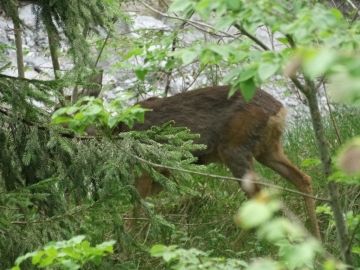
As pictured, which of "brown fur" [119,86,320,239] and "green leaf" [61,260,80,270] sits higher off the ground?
"brown fur" [119,86,320,239]

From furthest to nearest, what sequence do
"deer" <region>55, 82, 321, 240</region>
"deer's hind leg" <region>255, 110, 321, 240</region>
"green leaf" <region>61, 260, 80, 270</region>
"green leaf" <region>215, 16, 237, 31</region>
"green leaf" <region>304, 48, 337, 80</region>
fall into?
"deer" <region>55, 82, 321, 240</region>, "deer's hind leg" <region>255, 110, 321, 240</region>, "green leaf" <region>61, 260, 80, 270</region>, "green leaf" <region>215, 16, 237, 31</region>, "green leaf" <region>304, 48, 337, 80</region>

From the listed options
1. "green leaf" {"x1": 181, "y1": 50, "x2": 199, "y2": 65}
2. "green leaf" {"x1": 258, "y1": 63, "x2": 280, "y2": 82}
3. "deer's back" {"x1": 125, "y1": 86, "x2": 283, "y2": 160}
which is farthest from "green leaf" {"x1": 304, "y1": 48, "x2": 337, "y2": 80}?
"deer's back" {"x1": 125, "y1": 86, "x2": 283, "y2": 160}

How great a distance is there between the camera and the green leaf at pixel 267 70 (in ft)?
6.11

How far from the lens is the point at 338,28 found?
6.84 feet

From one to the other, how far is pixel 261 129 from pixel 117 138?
3252 mm

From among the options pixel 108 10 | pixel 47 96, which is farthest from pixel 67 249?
pixel 108 10

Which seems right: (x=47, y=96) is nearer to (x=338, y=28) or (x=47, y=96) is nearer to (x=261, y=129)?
(x=338, y=28)

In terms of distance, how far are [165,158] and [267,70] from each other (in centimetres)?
222

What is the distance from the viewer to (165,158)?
407 centimetres

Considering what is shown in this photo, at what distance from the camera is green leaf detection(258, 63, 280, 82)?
6.11 feet

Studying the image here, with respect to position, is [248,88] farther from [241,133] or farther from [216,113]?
[216,113]

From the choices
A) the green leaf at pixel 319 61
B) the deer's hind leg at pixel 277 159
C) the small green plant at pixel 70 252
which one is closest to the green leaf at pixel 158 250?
the small green plant at pixel 70 252

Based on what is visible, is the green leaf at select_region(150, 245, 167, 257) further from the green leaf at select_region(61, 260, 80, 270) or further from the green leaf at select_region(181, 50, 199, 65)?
the green leaf at select_region(181, 50, 199, 65)

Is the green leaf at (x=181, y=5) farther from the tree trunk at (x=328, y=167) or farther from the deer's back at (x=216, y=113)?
the deer's back at (x=216, y=113)
